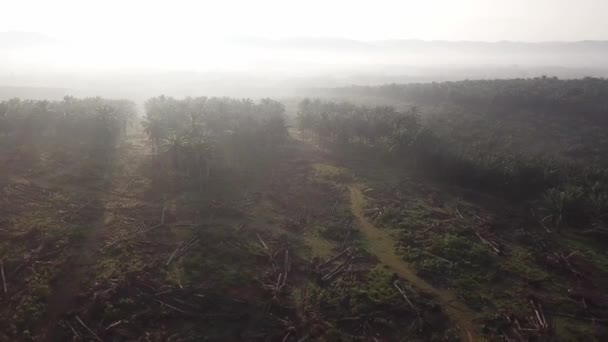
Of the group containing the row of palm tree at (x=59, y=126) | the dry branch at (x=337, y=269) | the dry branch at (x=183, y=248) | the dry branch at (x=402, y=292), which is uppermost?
the row of palm tree at (x=59, y=126)

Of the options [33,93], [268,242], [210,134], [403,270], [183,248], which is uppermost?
[33,93]

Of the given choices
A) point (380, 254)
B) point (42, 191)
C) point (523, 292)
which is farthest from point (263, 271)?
point (42, 191)

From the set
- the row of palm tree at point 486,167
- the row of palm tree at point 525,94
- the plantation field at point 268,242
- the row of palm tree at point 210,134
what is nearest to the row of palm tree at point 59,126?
→ the plantation field at point 268,242

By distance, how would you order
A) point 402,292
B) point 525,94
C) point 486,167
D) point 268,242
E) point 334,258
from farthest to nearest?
1. point 525,94
2. point 486,167
3. point 268,242
4. point 334,258
5. point 402,292

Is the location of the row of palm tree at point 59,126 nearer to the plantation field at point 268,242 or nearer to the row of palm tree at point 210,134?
the plantation field at point 268,242

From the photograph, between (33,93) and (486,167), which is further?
(33,93)

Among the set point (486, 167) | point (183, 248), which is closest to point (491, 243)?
point (486, 167)

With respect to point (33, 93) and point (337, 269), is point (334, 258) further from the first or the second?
point (33, 93)

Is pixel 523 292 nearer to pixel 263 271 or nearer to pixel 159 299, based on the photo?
pixel 263 271
